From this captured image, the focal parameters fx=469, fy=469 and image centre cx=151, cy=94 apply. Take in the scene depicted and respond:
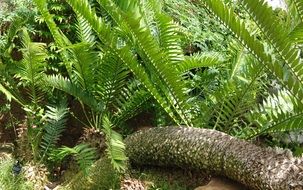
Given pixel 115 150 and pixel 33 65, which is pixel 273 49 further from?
pixel 33 65

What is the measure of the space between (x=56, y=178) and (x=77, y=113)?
30.1 inches

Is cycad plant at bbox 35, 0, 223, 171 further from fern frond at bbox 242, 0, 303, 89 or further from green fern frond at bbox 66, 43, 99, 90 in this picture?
fern frond at bbox 242, 0, 303, 89

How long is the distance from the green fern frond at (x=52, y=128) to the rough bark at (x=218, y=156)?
77 centimetres

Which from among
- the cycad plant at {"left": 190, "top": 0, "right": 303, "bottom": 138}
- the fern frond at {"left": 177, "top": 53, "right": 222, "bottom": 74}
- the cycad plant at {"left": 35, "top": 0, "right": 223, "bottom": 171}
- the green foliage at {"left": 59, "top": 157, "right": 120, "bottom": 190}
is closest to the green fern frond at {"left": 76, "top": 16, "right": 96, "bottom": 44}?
the cycad plant at {"left": 35, "top": 0, "right": 223, "bottom": 171}

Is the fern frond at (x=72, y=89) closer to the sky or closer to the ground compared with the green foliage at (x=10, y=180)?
closer to the sky

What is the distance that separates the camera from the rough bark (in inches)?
110

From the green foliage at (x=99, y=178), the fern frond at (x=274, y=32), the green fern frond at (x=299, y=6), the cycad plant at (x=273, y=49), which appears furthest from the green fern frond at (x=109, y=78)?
the green fern frond at (x=299, y=6)

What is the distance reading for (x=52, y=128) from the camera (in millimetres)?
4406

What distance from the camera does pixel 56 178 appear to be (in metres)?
4.53

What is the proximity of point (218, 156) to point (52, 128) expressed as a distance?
1813 millimetres

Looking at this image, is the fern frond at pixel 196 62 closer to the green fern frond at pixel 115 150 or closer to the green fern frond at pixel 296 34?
the green fern frond at pixel 115 150

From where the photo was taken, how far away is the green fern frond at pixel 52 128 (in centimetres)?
438

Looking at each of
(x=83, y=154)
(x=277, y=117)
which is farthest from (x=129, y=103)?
(x=277, y=117)

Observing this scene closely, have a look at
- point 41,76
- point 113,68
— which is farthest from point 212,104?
point 41,76
